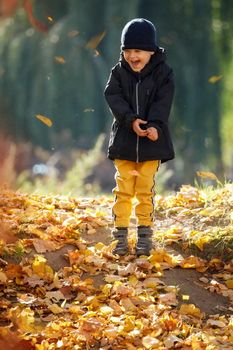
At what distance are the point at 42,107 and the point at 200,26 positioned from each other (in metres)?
1.85

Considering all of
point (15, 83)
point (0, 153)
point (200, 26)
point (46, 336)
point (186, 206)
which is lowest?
point (46, 336)

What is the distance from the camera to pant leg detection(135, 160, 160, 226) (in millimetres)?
4051

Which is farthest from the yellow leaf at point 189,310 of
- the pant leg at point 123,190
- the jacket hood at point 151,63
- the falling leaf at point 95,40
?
the falling leaf at point 95,40

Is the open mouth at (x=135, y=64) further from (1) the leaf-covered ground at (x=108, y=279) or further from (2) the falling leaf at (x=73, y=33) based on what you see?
(2) the falling leaf at (x=73, y=33)

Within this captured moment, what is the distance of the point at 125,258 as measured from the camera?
160 inches

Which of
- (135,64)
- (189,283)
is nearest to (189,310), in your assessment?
(189,283)

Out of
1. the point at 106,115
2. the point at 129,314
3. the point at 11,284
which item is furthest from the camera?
the point at 106,115

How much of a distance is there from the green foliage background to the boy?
3741 millimetres

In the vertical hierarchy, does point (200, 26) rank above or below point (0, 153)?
above

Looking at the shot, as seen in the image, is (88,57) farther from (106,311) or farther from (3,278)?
(106,311)

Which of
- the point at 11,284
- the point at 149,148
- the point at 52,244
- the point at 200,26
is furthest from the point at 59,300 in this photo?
the point at 200,26

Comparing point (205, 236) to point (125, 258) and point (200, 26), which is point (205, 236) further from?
point (200, 26)

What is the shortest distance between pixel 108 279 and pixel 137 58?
3.61 feet

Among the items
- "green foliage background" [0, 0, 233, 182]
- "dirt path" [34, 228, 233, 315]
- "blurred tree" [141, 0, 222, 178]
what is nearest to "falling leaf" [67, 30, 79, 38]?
"green foliage background" [0, 0, 233, 182]
